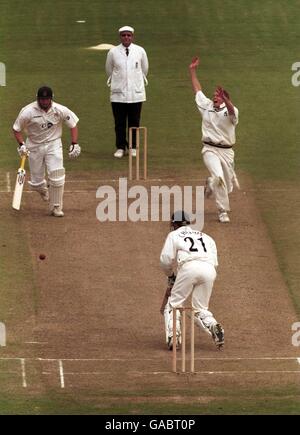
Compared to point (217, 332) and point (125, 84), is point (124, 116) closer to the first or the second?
point (125, 84)

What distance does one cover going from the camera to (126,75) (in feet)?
115

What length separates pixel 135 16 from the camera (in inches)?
1743

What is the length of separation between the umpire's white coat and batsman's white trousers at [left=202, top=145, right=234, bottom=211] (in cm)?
353

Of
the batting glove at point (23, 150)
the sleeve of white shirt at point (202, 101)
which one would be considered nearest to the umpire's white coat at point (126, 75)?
the sleeve of white shirt at point (202, 101)

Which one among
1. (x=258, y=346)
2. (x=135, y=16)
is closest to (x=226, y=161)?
(x=258, y=346)

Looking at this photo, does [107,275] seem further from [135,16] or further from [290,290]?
[135,16]

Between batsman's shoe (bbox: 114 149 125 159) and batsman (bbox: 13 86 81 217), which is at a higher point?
batsman (bbox: 13 86 81 217)

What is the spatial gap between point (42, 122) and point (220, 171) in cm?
300

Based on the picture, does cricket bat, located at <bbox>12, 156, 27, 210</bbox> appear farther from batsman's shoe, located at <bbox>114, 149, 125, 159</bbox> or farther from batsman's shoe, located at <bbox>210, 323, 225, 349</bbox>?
batsman's shoe, located at <bbox>210, 323, 225, 349</bbox>

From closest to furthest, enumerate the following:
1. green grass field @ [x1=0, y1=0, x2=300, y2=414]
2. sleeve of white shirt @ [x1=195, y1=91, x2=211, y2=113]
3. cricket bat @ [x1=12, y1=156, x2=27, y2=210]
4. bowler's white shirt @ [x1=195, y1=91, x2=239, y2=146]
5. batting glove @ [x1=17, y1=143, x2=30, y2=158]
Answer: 1. batting glove @ [x1=17, y1=143, x2=30, y2=158]
2. bowler's white shirt @ [x1=195, y1=91, x2=239, y2=146]
3. cricket bat @ [x1=12, y1=156, x2=27, y2=210]
4. sleeve of white shirt @ [x1=195, y1=91, x2=211, y2=113]
5. green grass field @ [x1=0, y1=0, x2=300, y2=414]

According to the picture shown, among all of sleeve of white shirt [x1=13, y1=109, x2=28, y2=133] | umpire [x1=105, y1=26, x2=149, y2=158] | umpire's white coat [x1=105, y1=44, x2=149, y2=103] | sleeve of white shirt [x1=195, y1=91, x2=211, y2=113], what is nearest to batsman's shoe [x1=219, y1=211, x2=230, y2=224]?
sleeve of white shirt [x1=195, y1=91, x2=211, y2=113]

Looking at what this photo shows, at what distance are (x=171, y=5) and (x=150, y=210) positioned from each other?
13.9 metres

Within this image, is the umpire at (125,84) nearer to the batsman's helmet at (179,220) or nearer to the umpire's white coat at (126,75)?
the umpire's white coat at (126,75)

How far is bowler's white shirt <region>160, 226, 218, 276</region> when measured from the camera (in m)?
26.1
